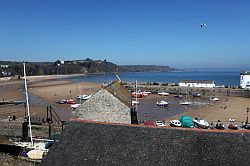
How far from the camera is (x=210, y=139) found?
474 inches

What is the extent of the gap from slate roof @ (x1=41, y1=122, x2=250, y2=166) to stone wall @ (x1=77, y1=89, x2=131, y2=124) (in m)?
10.8

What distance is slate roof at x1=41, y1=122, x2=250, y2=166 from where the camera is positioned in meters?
11.3

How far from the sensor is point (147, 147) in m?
12.2

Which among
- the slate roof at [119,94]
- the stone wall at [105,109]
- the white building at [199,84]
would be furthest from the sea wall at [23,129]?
the white building at [199,84]

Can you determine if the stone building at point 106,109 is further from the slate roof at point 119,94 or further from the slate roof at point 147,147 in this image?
the slate roof at point 147,147

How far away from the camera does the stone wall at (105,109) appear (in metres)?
24.6

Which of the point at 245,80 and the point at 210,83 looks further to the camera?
the point at 210,83

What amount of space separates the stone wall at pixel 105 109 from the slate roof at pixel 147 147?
1082 centimetres

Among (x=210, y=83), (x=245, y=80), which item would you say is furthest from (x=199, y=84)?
(x=245, y=80)

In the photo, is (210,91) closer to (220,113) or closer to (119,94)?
(220,113)

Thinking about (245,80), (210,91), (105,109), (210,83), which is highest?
(245,80)

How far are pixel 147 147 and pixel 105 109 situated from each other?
12922 millimetres

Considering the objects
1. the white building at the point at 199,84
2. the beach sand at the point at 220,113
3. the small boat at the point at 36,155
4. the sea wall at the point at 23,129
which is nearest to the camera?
the small boat at the point at 36,155

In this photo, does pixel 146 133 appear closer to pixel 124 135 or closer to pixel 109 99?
pixel 124 135
